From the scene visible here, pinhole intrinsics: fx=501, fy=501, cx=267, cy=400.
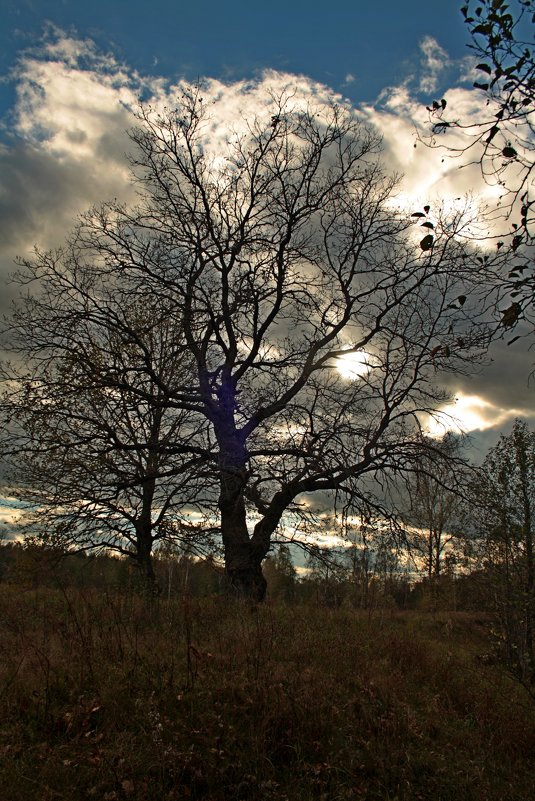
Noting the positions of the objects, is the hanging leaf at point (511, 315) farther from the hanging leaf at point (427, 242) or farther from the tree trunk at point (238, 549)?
the tree trunk at point (238, 549)

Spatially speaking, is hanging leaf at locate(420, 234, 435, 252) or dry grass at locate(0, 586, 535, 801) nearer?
hanging leaf at locate(420, 234, 435, 252)

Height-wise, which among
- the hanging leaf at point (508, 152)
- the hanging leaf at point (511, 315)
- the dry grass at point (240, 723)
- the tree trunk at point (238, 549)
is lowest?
the dry grass at point (240, 723)

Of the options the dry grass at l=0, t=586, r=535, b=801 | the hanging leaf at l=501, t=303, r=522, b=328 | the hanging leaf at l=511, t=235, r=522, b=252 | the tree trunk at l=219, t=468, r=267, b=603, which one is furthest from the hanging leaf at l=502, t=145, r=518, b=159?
the tree trunk at l=219, t=468, r=267, b=603

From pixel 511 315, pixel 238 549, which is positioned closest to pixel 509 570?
pixel 238 549

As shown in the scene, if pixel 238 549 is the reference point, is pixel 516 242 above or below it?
above

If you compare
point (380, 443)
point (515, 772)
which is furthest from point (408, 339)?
point (515, 772)

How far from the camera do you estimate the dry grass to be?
4352 millimetres

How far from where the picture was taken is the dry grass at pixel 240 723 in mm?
4352

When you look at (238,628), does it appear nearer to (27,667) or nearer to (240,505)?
(27,667)

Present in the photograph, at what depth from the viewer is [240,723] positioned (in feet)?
16.7

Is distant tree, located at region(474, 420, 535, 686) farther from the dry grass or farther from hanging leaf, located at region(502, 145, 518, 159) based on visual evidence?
hanging leaf, located at region(502, 145, 518, 159)

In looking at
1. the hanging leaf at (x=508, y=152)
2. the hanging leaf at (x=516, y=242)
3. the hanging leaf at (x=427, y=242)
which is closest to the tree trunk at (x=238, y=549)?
the hanging leaf at (x=427, y=242)

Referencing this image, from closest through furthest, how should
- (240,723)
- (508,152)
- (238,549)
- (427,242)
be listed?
(508,152) < (427,242) < (240,723) < (238,549)

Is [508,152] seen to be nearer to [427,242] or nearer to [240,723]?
[427,242]
